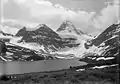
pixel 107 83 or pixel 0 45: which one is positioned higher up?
pixel 0 45

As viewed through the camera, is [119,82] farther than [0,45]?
Yes

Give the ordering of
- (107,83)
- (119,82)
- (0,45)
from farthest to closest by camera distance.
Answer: (107,83), (119,82), (0,45)

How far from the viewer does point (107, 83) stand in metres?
35.9

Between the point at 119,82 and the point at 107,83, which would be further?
the point at 107,83

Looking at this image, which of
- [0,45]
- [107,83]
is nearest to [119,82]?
[107,83]

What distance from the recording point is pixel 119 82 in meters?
32.8

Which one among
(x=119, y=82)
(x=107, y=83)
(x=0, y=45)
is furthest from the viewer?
(x=107, y=83)

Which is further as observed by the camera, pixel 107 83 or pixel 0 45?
pixel 107 83

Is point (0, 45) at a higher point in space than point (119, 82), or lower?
higher

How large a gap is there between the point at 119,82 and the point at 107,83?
3.35 metres

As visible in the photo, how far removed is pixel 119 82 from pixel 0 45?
59.4ft

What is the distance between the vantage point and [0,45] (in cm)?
2862

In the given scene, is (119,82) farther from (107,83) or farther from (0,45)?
(0,45)
